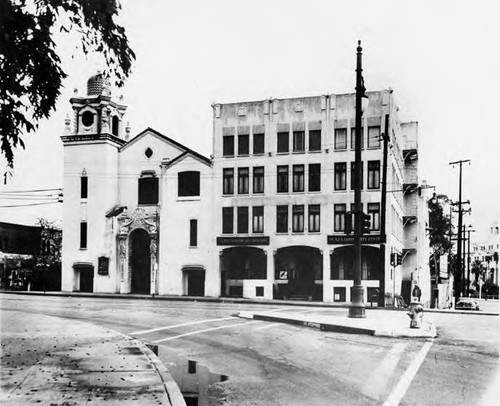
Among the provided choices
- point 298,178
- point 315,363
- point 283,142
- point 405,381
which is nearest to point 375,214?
point 298,178

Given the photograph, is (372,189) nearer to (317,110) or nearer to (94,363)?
(317,110)

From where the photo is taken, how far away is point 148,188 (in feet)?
153

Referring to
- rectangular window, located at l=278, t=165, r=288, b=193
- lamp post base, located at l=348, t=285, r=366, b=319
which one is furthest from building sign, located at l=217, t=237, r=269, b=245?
lamp post base, located at l=348, t=285, r=366, b=319

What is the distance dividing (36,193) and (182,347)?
4.52 meters

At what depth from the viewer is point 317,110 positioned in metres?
42.5

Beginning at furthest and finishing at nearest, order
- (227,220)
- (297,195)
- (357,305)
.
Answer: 1. (227,220)
2. (297,195)
3. (357,305)

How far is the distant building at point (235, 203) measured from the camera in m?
42.2

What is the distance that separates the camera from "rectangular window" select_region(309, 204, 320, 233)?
42.7 metres

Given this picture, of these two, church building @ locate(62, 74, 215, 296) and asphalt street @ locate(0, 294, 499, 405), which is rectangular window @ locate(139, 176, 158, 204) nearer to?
church building @ locate(62, 74, 215, 296)

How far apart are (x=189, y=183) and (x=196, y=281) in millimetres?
6490

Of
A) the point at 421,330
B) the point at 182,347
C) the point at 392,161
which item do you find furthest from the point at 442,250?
the point at 182,347

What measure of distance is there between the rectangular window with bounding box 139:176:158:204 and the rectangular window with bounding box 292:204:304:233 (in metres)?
9.66

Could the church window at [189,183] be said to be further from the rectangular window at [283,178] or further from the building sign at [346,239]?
the building sign at [346,239]

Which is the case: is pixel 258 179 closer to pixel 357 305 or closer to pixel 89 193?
pixel 89 193
